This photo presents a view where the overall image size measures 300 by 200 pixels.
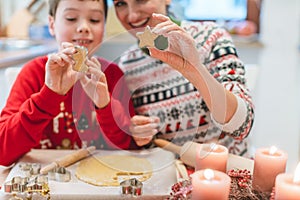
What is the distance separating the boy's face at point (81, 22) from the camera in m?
0.93

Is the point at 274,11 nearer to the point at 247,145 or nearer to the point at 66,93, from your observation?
the point at 247,145

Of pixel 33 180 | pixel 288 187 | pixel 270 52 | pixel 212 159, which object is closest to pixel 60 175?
pixel 33 180

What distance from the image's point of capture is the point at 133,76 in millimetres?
1172

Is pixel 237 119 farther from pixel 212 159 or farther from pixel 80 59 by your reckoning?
pixel 80 59

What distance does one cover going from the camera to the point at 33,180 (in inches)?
31.7

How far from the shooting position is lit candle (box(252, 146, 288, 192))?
708 mm

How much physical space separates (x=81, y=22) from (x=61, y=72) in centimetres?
13

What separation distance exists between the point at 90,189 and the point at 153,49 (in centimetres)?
29

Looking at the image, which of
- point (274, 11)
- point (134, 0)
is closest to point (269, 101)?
point (274, 11)

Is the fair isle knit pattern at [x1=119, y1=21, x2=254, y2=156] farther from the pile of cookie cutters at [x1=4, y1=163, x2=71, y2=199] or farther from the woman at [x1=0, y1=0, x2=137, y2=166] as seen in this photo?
the pile of cookie cutters at [x1=4, y1=163, x2=71, y2=199]

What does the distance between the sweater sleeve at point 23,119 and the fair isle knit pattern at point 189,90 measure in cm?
28

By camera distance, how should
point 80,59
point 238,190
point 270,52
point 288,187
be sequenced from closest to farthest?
1. point 288,187
2. point 238,190
3. point 80,59
4. point 270,52

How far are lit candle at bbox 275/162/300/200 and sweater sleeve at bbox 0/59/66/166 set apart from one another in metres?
0.48

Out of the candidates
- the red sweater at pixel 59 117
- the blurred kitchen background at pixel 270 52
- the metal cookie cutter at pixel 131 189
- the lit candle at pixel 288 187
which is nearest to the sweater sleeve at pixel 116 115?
the red sweater at pixel 59 117
